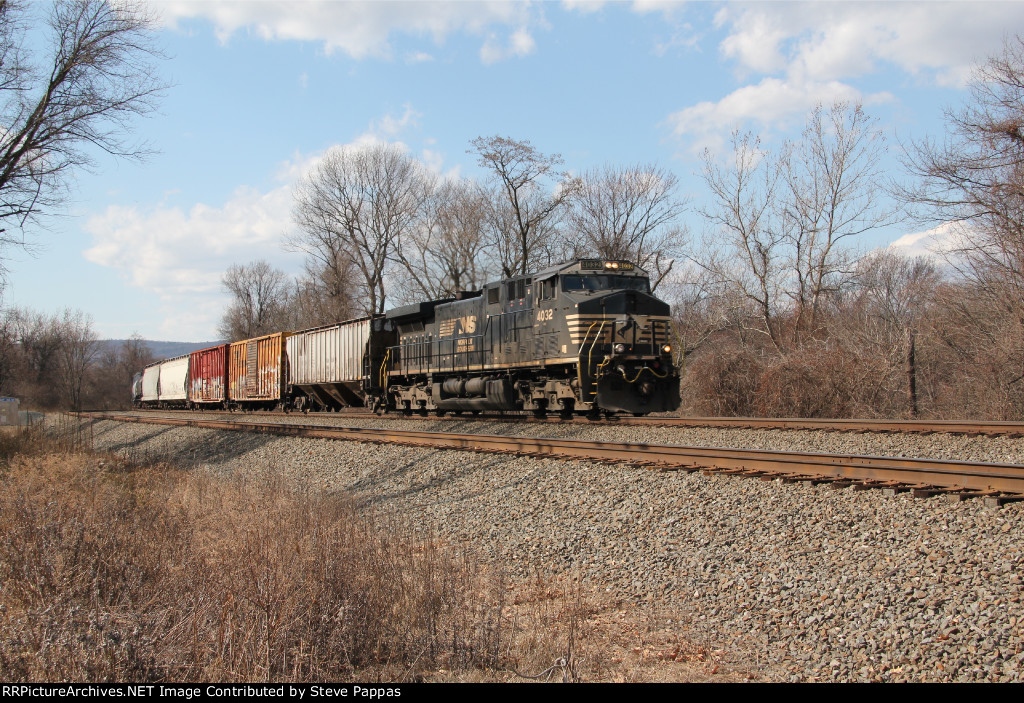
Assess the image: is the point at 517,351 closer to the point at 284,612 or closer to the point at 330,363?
the point at 330,363

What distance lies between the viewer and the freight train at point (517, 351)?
1433 centimetres

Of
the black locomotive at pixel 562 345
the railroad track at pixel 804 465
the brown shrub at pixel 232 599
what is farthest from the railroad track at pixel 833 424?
the brown shrub at pixel 232 599

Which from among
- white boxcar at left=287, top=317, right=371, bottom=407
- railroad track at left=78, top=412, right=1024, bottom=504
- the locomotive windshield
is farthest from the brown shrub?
white boxcar at left=287, top=317, right=371, bottom=407

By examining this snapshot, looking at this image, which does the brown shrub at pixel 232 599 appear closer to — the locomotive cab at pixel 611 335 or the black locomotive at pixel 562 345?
the locomotive cab at pixel 611 335

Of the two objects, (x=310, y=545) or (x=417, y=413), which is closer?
(x=310, y=545)

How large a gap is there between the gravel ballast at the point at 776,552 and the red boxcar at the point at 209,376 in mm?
26501

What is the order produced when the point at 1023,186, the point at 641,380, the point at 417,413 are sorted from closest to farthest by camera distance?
the point at 641,380
the point at 1023,186
the point at 417,413

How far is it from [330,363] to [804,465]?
19929 millimetres

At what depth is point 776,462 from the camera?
8.20 metres

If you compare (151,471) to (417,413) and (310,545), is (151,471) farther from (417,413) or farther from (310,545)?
(417,413)

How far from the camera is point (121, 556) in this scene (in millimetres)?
5453

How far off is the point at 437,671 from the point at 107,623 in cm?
200

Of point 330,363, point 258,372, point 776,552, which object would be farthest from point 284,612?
point 258,372
